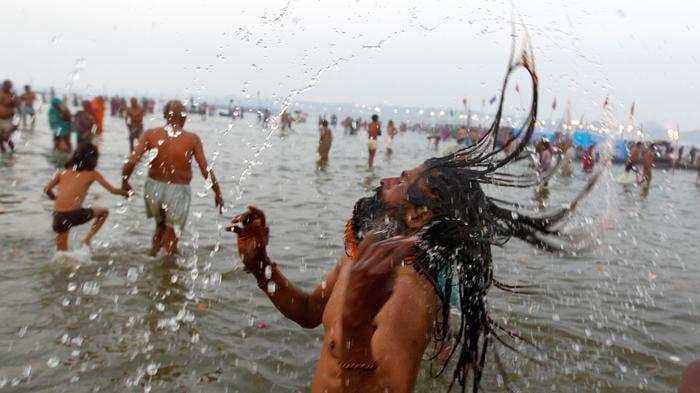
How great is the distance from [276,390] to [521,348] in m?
2.11

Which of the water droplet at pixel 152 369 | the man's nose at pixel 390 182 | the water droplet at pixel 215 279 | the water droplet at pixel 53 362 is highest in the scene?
the man's nose at pixel 390 182

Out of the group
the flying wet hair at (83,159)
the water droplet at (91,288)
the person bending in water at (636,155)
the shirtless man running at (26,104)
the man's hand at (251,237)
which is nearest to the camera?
the man's hand at (251,237)

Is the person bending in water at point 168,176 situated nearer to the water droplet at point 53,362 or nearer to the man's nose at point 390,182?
the water droplet at point 53,362

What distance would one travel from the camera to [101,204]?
9680mm

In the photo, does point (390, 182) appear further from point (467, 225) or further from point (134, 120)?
point (134, 120)

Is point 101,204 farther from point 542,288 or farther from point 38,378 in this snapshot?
point 542,288

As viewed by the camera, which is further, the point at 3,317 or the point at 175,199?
the point at 175,199

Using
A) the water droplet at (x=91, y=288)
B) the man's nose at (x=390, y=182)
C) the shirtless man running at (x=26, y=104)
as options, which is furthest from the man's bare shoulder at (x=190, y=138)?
the shirtless man running at (x=26, y=104)

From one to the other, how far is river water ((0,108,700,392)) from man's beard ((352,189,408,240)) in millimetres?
1795

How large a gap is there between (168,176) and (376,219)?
4690 millimetres

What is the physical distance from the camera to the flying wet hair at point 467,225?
85.3 inches

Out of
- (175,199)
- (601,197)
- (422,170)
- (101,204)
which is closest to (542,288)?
(175,199)

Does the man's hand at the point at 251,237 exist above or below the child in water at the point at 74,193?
above

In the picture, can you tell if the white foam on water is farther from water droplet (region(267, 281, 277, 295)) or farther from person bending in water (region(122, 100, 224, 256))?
water droplet (region(267, 281, 277, 295))
